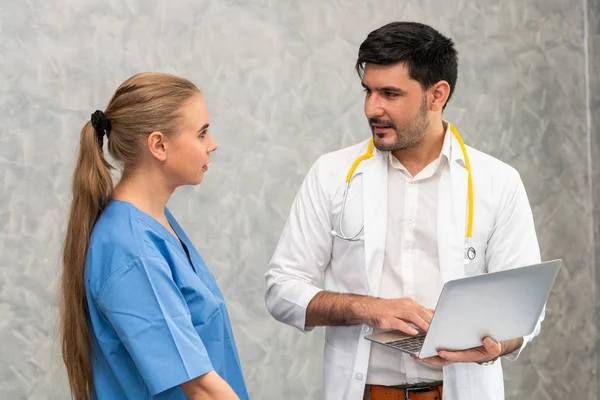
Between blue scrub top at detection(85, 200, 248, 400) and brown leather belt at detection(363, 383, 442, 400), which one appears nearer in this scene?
blue scrub top at detection(85, 200, 248, 400)

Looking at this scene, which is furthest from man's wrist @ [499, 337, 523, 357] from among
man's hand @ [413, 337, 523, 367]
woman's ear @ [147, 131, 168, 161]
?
woman's ear @ [147, 131, 168, 161]

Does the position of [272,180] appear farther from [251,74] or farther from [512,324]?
[512,324]

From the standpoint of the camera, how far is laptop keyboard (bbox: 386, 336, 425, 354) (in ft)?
6.21

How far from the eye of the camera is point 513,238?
216 centimetres

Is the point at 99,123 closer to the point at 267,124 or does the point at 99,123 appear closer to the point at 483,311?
the point at 483,311

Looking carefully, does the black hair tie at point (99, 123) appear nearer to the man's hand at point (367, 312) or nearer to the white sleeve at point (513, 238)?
the man's hand at point (367, 312)

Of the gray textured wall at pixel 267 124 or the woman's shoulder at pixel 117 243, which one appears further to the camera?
the gray textured wall at pixel 267 124

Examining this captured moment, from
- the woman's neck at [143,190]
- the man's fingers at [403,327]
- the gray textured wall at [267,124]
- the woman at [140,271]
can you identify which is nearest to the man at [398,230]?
the man's fingers at [403,327]

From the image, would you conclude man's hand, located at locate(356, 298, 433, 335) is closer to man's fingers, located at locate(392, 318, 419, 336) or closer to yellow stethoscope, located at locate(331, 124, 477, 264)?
man's fingers, located at locate(392, 318, 419, 336)

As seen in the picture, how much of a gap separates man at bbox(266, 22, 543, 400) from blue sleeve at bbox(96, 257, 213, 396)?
552mm

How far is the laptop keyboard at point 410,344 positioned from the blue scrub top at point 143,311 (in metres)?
0.39

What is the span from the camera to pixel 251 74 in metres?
2.98

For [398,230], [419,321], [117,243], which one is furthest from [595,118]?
[117,243]

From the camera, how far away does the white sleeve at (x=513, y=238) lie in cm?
215
